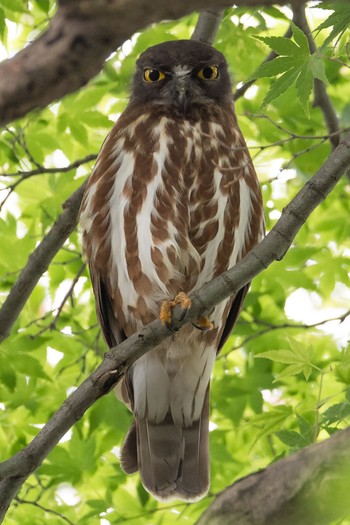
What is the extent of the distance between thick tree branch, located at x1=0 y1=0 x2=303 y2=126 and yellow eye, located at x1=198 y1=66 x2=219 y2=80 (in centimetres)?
365

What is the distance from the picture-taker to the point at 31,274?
4668mm

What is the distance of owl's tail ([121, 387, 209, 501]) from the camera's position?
493 cm

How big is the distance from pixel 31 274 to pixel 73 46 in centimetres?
324

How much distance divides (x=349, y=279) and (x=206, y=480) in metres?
1.62

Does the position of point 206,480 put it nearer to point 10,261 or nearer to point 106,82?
point 10,261

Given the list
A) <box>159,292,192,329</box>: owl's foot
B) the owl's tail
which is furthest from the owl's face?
the owl's tail

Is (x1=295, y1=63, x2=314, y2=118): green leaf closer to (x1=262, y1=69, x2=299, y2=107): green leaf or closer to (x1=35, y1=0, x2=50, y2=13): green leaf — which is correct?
(x1=262, y1=69, x2=299, y2=107): green leaf

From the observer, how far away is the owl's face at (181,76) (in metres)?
4.94

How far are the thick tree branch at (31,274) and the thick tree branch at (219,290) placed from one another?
1.34 metres

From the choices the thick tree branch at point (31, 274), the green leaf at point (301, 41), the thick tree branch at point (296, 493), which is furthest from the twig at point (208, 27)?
the thick tree branch at point (296, 493)

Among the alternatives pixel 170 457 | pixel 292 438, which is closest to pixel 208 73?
pixel 170 457

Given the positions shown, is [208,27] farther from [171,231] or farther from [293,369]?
[293,369]

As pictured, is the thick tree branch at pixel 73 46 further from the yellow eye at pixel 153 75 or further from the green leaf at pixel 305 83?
the yellow eye at pixel 153 75

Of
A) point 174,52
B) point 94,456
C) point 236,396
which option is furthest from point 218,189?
point 94,456
